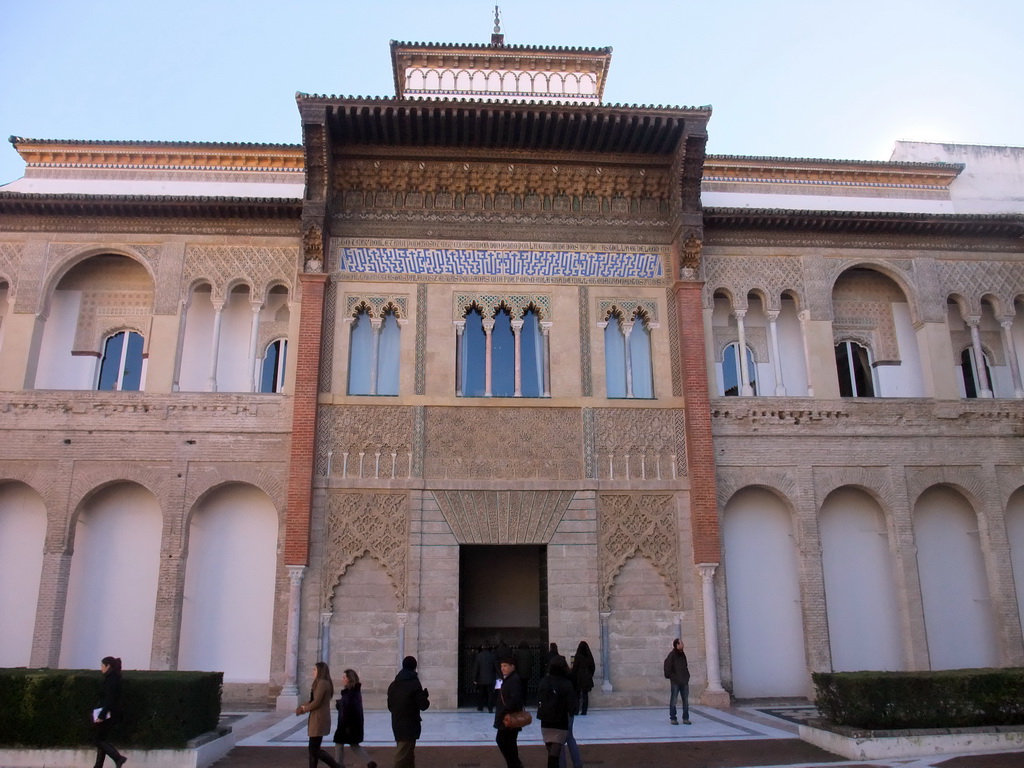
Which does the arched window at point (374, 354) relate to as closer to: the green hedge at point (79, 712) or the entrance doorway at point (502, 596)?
the entrance doorway at point (502, 596)

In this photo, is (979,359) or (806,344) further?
(979,359)

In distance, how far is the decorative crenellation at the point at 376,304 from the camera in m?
14.3

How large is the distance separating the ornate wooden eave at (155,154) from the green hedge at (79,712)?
10399 millimetres

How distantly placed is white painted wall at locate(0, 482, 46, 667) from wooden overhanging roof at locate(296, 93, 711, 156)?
26.2 feet

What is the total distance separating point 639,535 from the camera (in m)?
13.5

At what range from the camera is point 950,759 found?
876 cm

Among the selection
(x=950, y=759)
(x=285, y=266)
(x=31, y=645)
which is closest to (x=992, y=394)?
(x=950, y=759)

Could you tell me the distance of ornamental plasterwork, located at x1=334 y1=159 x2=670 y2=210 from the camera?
14.8 m

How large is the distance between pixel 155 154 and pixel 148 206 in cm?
205

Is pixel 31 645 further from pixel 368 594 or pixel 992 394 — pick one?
pixel 992 394

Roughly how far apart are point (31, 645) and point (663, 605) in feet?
32.7

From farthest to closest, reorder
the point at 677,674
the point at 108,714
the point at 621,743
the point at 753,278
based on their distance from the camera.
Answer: the point at 753,278 < the point at 677,674 < the point at 621,743 < the point at 108,714

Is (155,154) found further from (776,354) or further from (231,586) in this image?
(776,354)

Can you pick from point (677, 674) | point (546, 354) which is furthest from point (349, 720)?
point (546, 354)
